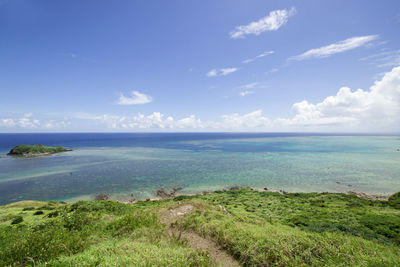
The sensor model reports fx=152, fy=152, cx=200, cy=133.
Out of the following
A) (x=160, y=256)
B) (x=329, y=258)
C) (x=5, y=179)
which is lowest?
(x=5, y=179)

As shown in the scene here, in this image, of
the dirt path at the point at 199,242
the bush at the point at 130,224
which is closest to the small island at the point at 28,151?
the bush at the point at 130,224

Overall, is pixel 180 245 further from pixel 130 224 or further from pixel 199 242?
pixel 130 224

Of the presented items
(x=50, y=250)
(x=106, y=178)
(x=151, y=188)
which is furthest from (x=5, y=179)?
(x=50, y=250)

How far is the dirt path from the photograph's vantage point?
782cm

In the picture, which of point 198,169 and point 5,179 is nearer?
point 5,179

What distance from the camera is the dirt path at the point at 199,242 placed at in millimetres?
7820

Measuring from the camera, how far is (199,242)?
9.46m

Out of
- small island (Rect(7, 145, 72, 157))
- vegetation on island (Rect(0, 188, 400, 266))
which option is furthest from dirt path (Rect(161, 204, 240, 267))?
small island (Rect(7, 145, 72, 157))

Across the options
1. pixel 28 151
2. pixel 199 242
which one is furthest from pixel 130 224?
pixel 28 151

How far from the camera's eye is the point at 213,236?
9.74 metres

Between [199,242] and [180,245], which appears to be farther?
[199,242]

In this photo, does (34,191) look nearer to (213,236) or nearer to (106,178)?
(106,178)

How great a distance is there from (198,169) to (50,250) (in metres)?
48.8

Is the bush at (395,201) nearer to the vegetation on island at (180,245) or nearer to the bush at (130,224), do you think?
the vegetation on island at (180,245)
